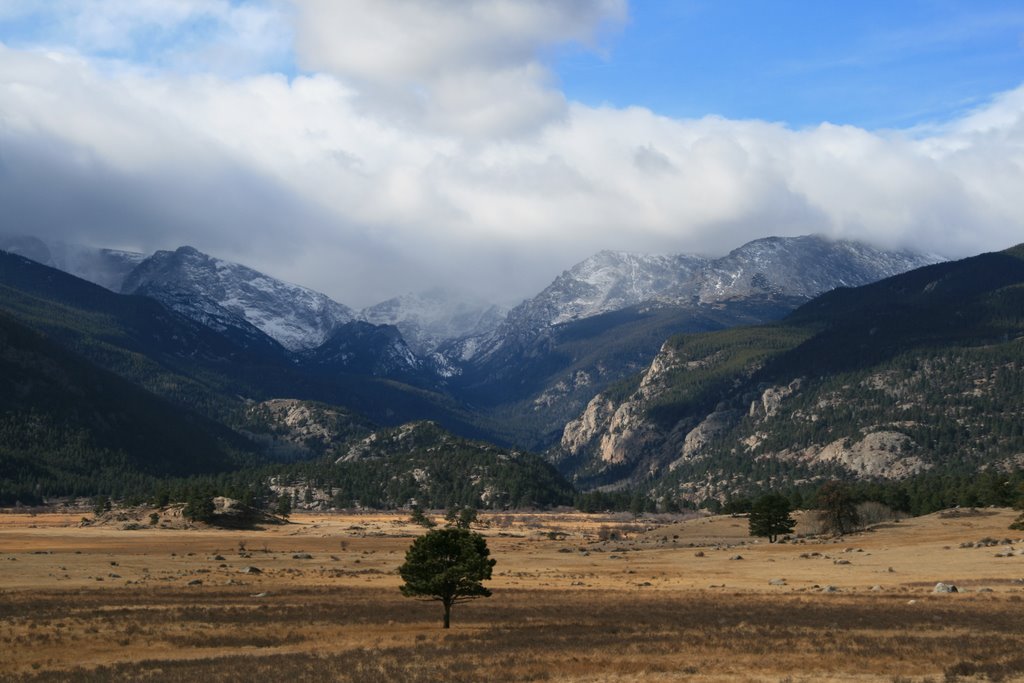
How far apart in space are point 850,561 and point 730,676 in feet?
265

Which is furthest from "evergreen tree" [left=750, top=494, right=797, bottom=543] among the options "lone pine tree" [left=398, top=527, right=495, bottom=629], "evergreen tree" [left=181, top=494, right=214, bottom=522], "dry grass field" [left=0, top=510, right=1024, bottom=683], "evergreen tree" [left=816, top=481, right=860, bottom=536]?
"lone pine tree" [left=398, top=527, right=495, bottom=629]

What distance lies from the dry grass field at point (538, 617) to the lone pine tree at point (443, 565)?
2.78m

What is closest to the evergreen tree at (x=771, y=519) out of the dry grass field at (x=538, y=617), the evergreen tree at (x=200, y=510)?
the dry grass field at (x=538, y=617)

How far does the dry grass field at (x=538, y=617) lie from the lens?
157ft

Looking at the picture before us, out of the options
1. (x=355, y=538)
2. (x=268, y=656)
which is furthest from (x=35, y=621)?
(x=355, y=538)

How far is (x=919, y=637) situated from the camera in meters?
54.8

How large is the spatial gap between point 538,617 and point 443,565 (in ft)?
29.1

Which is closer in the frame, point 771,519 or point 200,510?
point 771,519

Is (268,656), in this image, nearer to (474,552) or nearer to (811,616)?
(474,552)

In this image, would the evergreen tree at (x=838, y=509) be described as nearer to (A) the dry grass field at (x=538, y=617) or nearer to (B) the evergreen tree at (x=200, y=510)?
(A) the dry grass field at (x=538, y=617)

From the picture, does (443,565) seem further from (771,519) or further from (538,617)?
(771,519)

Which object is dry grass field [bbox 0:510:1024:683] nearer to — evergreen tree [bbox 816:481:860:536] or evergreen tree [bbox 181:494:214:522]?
evergreen tree [bbox 816:481:860:536]

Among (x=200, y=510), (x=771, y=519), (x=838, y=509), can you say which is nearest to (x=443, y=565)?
(x=838, y=509)

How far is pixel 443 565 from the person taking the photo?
68625 millimetres
